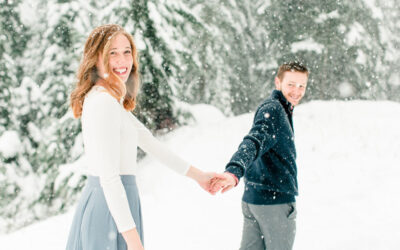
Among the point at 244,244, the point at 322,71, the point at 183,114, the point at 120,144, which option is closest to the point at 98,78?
the point at 120,144

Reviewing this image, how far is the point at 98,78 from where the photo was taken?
2521 mm

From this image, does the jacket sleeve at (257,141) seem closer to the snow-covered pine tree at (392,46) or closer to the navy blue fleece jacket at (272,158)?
the navy blue fleece jacket at (272,158)

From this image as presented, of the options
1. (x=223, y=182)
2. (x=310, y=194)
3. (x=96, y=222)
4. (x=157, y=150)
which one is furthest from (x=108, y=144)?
(x=310, y=194)

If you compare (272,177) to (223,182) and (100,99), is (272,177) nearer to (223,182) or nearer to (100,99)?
(223,182)

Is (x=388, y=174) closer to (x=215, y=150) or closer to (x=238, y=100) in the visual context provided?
(x=215, y=150)

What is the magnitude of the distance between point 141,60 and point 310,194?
4.73 meters

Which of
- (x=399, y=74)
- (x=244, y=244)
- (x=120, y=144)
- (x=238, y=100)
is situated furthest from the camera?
(x=399, y=74)

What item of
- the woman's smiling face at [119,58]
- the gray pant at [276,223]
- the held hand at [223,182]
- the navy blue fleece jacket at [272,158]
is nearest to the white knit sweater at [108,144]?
the woman's smiling face at [119,58]

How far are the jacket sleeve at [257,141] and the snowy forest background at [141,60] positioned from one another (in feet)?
19.5

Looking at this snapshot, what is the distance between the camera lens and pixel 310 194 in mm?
6449

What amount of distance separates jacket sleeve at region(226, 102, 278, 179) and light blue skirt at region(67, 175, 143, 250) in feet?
2.45

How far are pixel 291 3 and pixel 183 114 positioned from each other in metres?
6.24

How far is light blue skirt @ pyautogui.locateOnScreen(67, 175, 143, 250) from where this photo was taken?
2.38m

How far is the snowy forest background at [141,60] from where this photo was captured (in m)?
9.01
